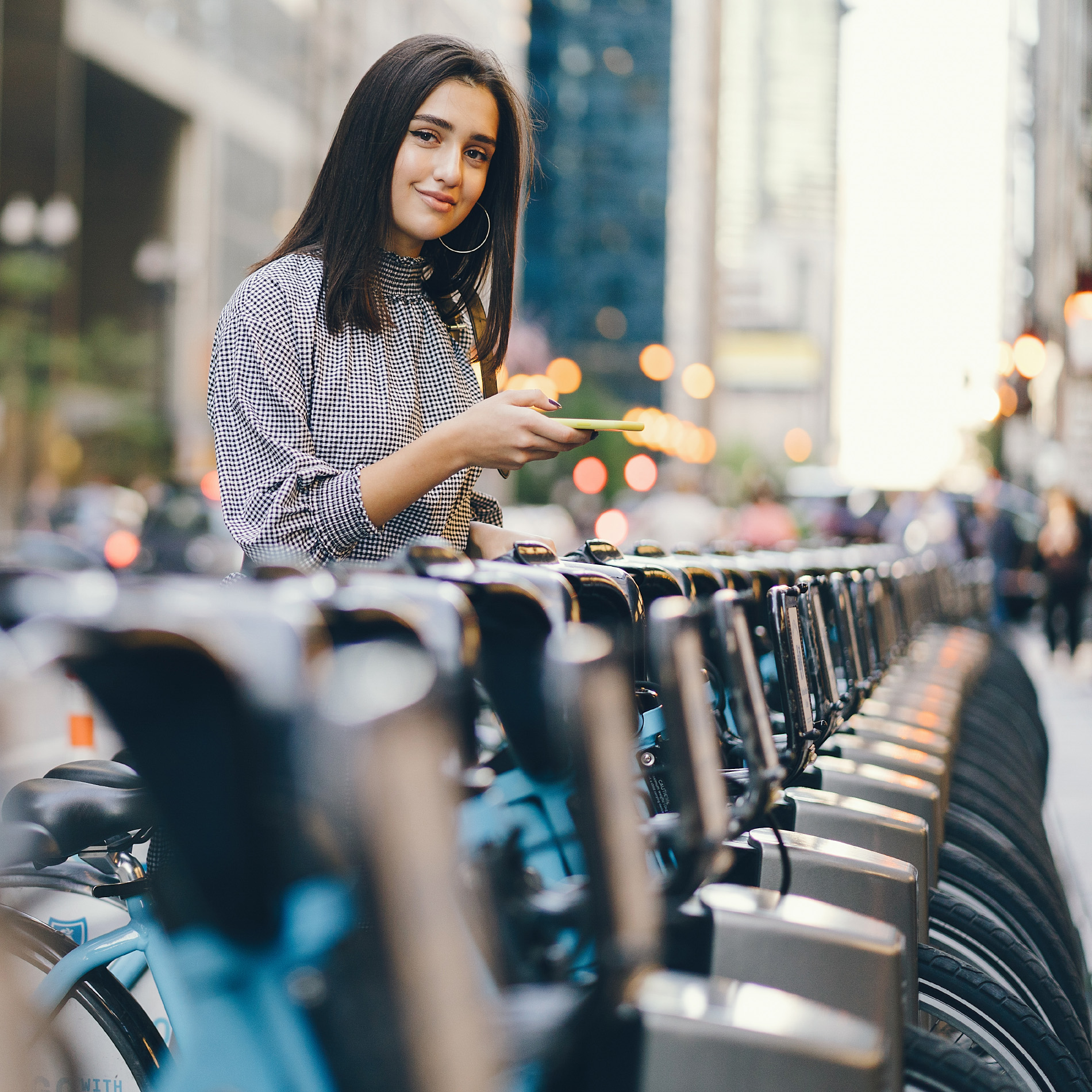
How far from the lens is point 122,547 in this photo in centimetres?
1700

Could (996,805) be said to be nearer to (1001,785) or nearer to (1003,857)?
(1001,785)

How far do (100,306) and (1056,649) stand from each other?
134ft

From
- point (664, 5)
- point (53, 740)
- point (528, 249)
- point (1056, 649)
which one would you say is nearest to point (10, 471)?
point (1056, 649)

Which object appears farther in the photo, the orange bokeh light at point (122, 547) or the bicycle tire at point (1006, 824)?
the orange bokeh light at point (122, 547)

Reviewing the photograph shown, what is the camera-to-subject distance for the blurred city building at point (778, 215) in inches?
5699

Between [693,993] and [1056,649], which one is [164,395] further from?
[693,993]

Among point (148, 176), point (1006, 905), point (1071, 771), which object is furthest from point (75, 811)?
point (148, 176)

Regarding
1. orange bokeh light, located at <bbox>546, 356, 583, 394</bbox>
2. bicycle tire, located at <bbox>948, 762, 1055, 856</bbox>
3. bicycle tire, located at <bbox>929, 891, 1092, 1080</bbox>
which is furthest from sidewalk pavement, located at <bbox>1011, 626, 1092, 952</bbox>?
orange bokeh light, located at <bbox>546, 356, 583, 394</bbox>

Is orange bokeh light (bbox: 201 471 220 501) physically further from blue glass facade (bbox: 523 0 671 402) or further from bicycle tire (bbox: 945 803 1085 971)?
blue glass facade (bbox: 523 0 671 402)

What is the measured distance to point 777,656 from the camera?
1.78m

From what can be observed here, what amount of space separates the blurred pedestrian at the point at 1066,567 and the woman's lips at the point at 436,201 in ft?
43.1

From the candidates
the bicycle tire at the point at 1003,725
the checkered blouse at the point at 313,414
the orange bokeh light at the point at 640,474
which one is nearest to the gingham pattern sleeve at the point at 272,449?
the checkered blouse at the point at 313,414

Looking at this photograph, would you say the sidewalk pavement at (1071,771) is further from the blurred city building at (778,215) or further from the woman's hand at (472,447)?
the blurred city building at (778,215)

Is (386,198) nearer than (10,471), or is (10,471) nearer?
(386,198)
